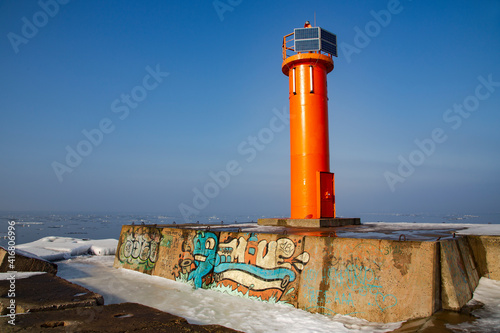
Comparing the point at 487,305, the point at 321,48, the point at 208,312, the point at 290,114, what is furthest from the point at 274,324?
the point at 321,48

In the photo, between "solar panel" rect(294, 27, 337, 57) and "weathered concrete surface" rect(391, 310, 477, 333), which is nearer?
"weathered concrete surface" rect(391, 310, 477, 333)

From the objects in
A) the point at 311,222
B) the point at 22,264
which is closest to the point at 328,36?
the point at 311,222

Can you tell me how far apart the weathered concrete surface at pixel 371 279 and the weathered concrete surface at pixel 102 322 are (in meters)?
2.75

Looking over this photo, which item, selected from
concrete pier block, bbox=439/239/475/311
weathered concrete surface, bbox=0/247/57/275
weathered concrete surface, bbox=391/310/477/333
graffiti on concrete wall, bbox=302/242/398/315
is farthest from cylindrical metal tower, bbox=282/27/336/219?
weathered concrete surface, bbox=0/247/57/275

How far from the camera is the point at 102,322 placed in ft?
14.8

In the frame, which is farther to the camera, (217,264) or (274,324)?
(217,264)

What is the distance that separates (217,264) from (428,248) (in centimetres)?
517

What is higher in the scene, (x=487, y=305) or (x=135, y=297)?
(x=487, y=305)

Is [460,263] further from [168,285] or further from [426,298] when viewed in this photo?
[168,285]

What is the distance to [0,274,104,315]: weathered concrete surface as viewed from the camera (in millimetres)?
5181

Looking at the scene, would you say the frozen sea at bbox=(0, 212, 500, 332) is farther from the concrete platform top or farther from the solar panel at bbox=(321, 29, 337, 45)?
the solar panel at bbox=(321, 29, 337, 45)

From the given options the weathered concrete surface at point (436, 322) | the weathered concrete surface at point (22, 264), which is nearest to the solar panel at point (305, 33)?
the weathered concrete surface at point (436, 322)

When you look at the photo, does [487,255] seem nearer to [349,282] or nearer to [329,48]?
[349,282]

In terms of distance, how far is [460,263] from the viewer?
20.5 ft
